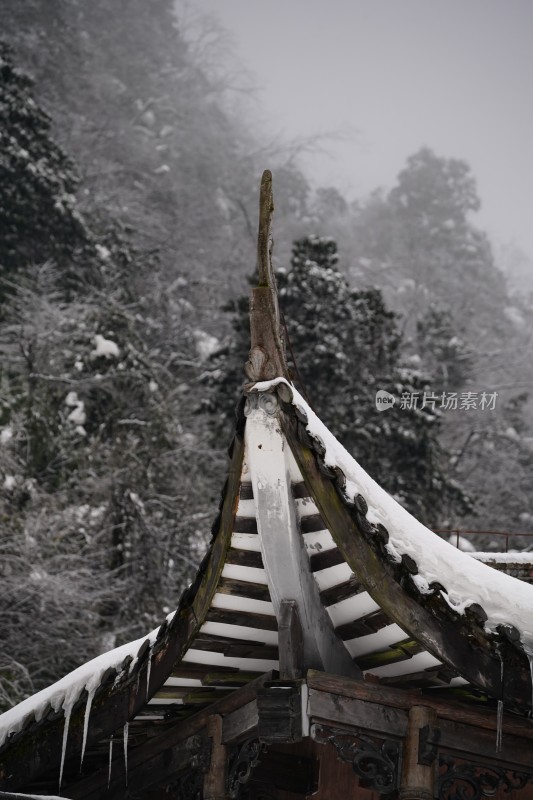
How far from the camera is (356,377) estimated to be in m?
20.0

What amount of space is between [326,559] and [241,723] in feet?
3.51

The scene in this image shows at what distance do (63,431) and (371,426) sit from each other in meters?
5.76

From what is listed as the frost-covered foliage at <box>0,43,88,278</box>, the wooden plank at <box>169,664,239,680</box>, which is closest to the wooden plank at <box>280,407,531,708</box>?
the wooden plank at <box>169,664,239,680</box>

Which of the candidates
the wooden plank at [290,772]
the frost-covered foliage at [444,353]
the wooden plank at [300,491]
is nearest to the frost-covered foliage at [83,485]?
the frost-covered foliage at [444,353]

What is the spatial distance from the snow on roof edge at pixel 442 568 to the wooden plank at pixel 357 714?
71 centimetres

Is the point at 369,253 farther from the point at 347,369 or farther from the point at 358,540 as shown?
the point at 358,540

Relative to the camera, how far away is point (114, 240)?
2538 centimetres

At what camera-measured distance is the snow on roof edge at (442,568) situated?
446cm

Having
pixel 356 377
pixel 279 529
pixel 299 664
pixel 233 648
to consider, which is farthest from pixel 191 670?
pixel 356 377

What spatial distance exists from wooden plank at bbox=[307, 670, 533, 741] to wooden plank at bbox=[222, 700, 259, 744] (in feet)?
1.58

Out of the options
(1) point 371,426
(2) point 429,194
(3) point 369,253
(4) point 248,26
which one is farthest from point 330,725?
(4) point 248,26

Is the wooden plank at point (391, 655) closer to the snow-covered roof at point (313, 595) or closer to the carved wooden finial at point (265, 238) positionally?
the snow-covered roof at point (313, 595)

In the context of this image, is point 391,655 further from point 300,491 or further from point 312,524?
point 300,491

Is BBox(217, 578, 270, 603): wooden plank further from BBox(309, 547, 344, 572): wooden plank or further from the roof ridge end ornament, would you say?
the roof ridge end ornament
